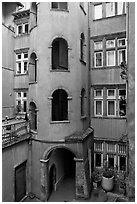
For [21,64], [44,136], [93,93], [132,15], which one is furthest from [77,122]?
[21,64]

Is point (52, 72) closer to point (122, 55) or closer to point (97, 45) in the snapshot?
point (97, 45)

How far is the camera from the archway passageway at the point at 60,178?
1170cm

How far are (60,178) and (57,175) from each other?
2.29 ft

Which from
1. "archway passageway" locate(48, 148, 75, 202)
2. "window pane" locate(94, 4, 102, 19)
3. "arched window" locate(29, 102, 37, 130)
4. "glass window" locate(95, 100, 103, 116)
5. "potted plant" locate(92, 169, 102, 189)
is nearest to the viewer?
"archway passageway" locate(48, 148, 75, 202)

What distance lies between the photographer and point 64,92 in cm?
1349

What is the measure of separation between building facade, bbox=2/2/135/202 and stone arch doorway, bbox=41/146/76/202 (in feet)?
0.21

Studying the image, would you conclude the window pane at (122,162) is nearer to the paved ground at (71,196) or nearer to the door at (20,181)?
the paved ground at (71,196)

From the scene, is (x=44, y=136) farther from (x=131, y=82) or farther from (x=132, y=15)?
(x=132, y=15)

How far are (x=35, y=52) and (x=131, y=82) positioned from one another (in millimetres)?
7661

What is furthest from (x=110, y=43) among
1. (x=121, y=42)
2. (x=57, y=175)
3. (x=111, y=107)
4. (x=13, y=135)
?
(x=57, y=175)

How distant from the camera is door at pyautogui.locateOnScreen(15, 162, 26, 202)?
10.8 meters

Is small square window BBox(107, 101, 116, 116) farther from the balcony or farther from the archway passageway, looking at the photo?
the balcony

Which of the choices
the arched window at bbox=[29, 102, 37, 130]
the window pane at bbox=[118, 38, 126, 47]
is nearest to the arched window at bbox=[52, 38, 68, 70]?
the arched window at bbox=[29, 102, 37, 130]

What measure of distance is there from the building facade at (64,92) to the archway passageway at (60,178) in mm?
79
